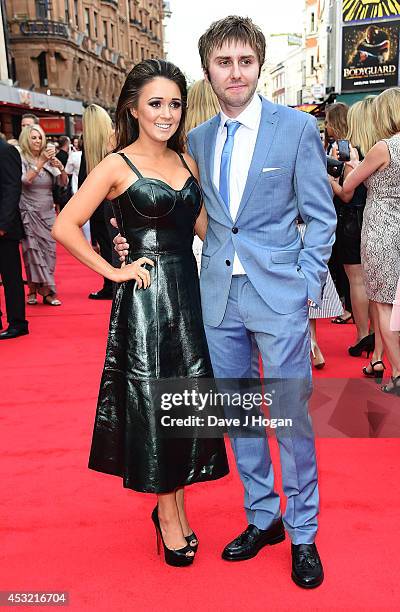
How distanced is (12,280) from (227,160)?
13.5ft

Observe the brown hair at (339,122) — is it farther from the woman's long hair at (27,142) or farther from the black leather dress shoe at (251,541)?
the black leather dress shoe at (251,541)

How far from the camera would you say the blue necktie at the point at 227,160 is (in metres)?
2.39

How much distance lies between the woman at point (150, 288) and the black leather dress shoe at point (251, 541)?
0.17m

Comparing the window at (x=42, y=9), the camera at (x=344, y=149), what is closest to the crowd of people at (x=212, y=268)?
→ the camera at (x=344, y=149)

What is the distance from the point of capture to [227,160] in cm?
239

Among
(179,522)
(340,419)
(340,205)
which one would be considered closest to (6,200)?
(340,205)

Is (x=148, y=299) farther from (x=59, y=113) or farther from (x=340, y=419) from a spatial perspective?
(x=59, y=113)

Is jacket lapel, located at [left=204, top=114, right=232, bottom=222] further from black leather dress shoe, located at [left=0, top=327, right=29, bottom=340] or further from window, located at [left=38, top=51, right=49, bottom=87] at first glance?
window, located at [left=38, top=51, right=49, bottom=87]

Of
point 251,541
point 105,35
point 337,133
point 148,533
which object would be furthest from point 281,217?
point 105,35

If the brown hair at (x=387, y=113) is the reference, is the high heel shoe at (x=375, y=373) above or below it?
below

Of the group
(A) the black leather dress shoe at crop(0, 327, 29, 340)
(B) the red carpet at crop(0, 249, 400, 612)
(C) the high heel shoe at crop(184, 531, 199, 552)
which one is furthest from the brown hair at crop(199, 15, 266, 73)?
(A) the black leather dress shoe at crop(0, 327, 29, 340)

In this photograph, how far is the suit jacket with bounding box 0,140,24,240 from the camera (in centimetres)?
561

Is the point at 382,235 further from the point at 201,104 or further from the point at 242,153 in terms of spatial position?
Result: the point at 242,153

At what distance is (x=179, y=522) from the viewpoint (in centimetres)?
Result: 258
